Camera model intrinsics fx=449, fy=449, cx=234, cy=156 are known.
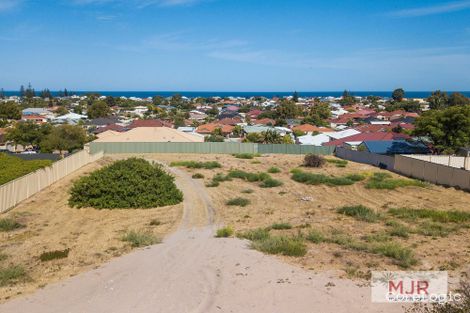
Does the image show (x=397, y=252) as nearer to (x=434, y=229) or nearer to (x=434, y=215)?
(x=434, y=229)

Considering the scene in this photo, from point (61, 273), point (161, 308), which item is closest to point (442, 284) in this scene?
point (161, 308)

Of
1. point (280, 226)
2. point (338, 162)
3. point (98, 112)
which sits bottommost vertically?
point (338, 162)

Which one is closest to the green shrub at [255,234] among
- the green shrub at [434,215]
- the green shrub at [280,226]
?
the green shrub at [280,226]

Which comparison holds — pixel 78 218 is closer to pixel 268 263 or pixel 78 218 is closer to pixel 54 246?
pixel 54 246

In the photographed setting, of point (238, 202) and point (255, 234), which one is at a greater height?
point (255, 234)

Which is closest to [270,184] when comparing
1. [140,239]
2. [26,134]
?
[140,239]
